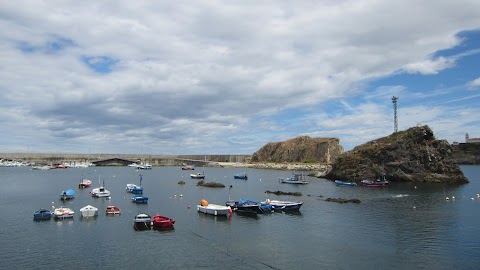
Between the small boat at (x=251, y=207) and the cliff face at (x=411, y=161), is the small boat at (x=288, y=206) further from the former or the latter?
the cliff face at (x=411, y=161)

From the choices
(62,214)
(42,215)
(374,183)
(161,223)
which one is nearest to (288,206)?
(161,223)

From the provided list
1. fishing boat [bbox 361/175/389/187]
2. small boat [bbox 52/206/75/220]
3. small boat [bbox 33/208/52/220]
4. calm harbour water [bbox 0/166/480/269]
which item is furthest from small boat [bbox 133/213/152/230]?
fishing boat [bbox 361/175/389/187]

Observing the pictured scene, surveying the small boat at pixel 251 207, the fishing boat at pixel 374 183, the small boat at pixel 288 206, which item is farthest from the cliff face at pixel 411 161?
the small boat at pixel 251 207

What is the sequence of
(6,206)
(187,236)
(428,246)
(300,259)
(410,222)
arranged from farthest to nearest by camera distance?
(6,206)
(410,222)
(187,236)
(428,246)
(300,259)

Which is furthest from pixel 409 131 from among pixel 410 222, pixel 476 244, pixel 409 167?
pixel 476 244

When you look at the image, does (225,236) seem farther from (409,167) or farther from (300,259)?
(409,167)

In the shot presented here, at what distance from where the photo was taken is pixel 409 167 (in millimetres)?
141000

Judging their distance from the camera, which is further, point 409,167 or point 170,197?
point 409,167

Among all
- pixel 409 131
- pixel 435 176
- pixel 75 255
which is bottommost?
pixel 75 255

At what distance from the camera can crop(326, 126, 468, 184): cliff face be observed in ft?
457

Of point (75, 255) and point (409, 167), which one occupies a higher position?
point (409, 167)

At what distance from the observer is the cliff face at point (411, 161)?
139375 millimetres

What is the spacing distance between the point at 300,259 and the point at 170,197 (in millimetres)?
61320

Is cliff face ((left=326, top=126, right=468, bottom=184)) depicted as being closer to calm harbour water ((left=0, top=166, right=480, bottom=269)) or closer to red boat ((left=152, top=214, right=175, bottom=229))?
calm harbour water ((left=0, top=166, right=480, bottom=269))
